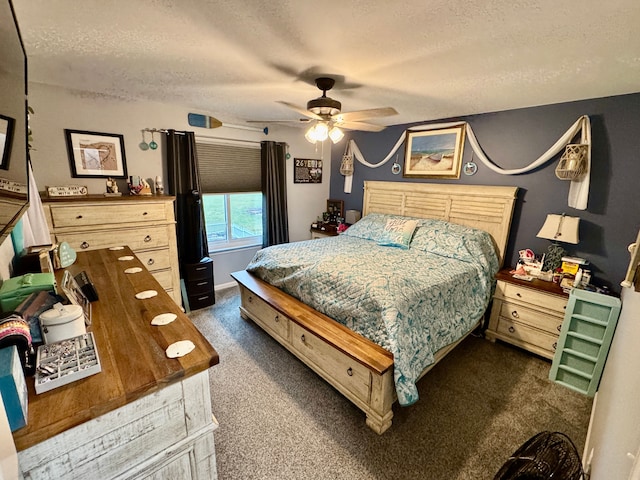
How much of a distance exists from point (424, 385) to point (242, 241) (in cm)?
304

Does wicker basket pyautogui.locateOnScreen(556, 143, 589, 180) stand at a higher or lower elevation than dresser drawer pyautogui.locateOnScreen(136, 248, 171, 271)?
higher

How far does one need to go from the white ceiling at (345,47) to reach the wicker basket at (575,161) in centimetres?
41

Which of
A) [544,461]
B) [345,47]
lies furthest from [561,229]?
[345,47]

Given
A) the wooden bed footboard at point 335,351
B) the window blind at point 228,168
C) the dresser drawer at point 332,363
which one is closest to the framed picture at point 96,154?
the window blind at point 228,168

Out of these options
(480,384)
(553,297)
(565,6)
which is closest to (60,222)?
(565,6)

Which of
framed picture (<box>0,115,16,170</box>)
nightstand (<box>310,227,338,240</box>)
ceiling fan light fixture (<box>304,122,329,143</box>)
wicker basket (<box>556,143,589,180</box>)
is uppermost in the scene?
ceiling fan light fixture (<box>304,122,329,143</box>)

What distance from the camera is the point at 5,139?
739 millimetres

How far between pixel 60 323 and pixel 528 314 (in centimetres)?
324

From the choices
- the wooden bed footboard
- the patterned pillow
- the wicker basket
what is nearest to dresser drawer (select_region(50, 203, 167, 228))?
the wooden bed footboard

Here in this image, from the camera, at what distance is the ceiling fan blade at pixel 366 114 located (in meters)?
2.01

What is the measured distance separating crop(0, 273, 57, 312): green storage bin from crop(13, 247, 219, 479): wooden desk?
21 cm

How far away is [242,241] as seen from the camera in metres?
4.18

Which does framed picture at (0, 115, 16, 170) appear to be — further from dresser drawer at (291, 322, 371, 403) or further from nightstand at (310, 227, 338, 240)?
nightstand at (310, 227, 338, 240)

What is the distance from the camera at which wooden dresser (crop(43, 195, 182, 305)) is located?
236 cm
